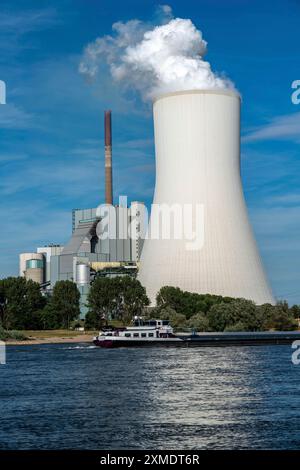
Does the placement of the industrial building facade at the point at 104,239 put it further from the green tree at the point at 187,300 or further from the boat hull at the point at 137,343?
the boat hull at the point at 137,343

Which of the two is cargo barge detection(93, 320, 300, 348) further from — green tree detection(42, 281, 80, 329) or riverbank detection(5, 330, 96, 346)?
green tree detection(42, 281, 80, 329)

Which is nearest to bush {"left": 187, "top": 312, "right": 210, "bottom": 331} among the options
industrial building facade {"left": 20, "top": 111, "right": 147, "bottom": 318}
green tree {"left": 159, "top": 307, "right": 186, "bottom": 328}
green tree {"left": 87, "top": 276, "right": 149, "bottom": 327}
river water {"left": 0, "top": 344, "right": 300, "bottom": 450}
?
green tree {"left": 159, "top": 307, "right": 186, "bottom": 328}

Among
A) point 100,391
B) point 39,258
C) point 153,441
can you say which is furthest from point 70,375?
point 39,258

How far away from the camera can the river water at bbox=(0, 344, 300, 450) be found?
18.1 metres

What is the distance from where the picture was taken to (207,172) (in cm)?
6506

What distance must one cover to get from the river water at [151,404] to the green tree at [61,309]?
35.8 m

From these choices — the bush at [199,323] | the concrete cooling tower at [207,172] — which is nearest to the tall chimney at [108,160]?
the concrete cooling tower at [207,172]

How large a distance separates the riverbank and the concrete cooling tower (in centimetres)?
1037

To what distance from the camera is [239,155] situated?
6756cm

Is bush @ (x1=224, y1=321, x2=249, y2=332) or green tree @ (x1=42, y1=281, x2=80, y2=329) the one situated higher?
green tree @ (x1=42, y1=281, x2=80, y2=329)

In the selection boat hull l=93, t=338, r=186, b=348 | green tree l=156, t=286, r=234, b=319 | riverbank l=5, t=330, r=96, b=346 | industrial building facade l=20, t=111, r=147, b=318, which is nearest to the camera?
boat hull l=93, t=338, r=186, b=348

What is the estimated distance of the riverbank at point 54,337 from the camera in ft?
197
